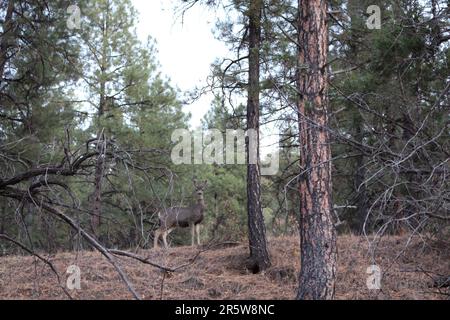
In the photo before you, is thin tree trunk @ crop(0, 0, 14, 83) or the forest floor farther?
thin tree trunk @ crop(0, 0, 14, 83)

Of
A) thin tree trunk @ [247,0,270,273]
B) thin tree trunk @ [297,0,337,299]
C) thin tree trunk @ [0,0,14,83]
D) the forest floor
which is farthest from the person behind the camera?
thin tree trunk @ [247,0,270,273]

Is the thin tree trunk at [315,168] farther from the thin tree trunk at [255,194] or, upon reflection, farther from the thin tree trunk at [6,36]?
the thin tree trunk at [6,36]

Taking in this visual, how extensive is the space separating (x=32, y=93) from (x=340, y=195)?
8.41m

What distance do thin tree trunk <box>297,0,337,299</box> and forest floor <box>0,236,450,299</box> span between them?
131 centimetres

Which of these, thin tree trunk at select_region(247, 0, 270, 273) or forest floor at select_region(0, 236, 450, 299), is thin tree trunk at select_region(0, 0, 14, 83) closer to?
forest floor at select_region(0, 236, 450, 299)

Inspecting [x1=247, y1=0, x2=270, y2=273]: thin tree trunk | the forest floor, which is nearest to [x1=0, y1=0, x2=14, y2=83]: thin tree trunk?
the forest floor

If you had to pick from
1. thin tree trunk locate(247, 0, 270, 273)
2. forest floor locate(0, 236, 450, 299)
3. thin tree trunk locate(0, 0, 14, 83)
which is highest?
thin tree trunk locate(0, 0, 14, 83)

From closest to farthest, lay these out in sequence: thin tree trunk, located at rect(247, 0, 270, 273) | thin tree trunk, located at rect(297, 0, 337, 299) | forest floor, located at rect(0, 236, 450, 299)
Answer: thin tree trunk, located at rect(297, 0, 337, 299) → forest floor, located at rect(0, 236, 450, 299) → thin tree trunk, located at rect(247, 0, 270, 273)

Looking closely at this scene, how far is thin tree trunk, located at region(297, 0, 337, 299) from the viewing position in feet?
19.6
